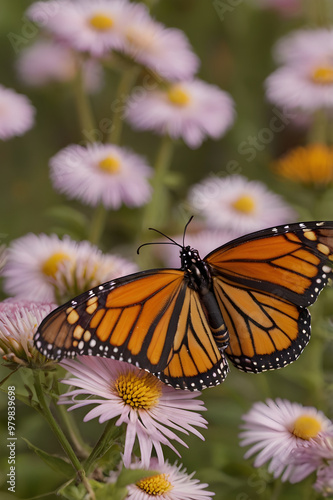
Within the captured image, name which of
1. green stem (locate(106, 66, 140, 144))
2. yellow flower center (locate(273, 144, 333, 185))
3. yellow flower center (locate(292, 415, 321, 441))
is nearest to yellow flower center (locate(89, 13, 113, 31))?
green stem (locate(106, 66, 140, 144))

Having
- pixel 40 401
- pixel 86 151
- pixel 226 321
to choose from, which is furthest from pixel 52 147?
pixel 40 401

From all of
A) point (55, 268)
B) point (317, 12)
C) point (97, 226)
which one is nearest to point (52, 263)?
point (55, 268)

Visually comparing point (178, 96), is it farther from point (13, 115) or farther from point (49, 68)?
point (49, 68)

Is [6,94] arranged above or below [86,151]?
above

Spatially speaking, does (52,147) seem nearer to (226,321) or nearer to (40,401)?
(226,321)

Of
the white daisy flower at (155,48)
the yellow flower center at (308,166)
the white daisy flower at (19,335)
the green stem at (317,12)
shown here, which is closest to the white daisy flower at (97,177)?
the white daisy flower at (155,48)

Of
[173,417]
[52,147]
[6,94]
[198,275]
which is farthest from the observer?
[52,147]

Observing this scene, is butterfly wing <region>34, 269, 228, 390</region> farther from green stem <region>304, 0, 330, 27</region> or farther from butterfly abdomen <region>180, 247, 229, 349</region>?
green stem <region>304, 0, 330, 27</region>
